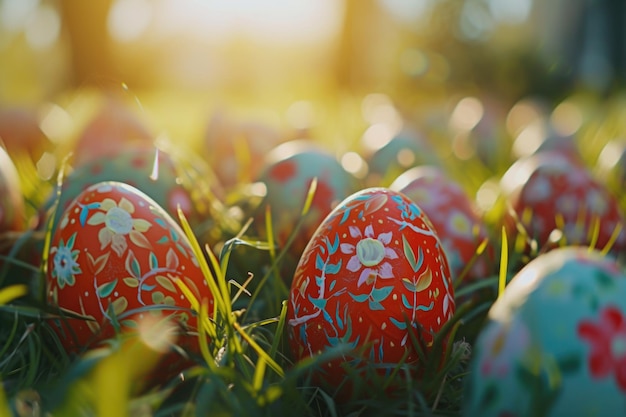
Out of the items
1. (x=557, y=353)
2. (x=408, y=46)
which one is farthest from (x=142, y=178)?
(x=408, y=46)

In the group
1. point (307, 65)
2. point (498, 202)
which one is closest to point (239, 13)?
point (307, 65)

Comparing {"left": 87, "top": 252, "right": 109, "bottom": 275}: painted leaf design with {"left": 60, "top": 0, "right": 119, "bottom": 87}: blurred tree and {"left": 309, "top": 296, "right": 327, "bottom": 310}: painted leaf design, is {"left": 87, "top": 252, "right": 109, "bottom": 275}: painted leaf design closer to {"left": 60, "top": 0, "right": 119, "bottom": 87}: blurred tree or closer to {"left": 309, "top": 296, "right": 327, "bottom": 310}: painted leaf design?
{"left": 309, "top": 296, "right": 327, "bottom": 310}: painted leaf design

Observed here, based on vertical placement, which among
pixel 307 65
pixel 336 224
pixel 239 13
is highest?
pixel 336 224

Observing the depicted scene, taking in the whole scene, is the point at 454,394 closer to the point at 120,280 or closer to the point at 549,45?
the point at 120,280

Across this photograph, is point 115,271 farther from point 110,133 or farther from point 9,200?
point 110,133

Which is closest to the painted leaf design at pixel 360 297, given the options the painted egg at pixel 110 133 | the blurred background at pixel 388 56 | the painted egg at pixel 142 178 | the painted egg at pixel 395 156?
the painted egg at pixel 142 178

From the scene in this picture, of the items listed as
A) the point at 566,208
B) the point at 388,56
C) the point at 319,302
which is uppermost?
the point at 319,302

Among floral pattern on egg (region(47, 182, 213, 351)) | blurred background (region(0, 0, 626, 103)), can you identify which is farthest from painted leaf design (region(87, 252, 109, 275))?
blurred background (region(0, 0, 626, 103))
